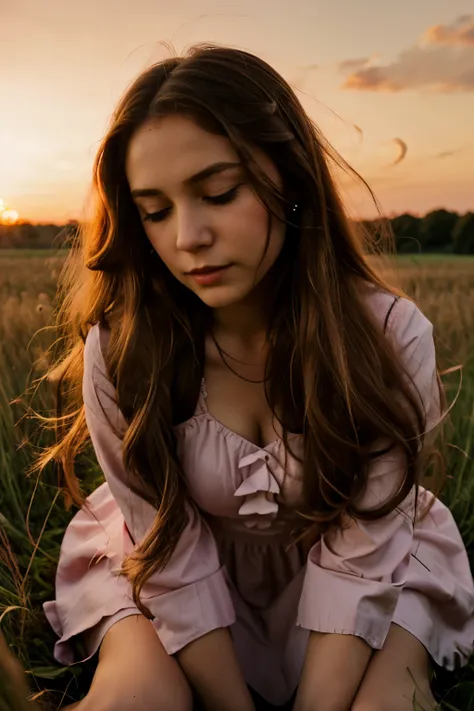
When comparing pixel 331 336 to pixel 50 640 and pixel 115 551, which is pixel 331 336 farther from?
pixel 50 640

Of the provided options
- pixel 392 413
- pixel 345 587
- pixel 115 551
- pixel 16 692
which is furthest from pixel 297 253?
pixel 16 692

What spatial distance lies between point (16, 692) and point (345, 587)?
2.64 feet

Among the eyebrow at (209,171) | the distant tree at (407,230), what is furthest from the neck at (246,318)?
the distant tree at (407,230)

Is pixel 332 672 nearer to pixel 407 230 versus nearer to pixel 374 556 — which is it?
pixel 374 556

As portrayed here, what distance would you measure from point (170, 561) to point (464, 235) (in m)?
1.83

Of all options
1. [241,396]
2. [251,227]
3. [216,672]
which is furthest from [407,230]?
[216,672]

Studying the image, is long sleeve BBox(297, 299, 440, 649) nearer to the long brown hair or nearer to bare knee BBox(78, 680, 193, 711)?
the long brown hair

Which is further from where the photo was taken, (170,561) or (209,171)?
(170,561)

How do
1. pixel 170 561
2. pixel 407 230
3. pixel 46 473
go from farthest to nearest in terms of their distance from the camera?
pixel 46 473 → pixel 407 230 → pixel 170 561

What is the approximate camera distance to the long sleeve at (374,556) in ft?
4.61

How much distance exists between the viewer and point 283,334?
1459 millimetres

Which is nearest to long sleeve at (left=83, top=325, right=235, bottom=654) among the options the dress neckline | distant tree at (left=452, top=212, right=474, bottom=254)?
the dress neckline

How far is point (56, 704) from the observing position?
5.22 feet

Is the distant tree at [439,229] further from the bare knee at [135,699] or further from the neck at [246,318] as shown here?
the bare knee at [135,699]
